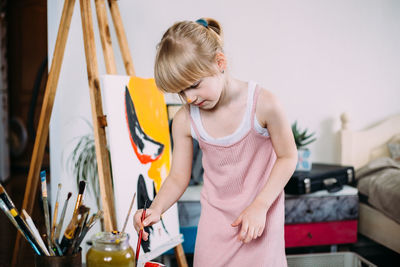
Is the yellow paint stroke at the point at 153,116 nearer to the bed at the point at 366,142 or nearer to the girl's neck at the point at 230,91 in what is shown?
the girl's neck at the point at 230,91

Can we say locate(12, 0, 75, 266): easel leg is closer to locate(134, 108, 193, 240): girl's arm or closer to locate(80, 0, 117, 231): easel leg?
locate(80, 0, 117, 231): easel leg

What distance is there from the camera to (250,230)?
881mm

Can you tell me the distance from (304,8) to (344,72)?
0.50 meters

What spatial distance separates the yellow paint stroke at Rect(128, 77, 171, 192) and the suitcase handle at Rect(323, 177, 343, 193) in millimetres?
977

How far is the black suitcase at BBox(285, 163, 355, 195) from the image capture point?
2153 mm

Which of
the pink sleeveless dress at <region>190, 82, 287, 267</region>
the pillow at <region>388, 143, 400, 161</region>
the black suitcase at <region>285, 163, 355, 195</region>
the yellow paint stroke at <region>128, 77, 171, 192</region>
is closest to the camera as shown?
the pink sleeveless dress at <region>190, 82, 287, 267</region>

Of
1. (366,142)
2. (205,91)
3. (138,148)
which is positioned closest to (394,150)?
(366,142)

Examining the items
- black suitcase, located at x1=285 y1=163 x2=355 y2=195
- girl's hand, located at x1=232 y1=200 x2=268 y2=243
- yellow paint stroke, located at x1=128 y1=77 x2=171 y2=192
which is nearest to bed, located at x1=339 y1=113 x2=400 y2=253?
black suitcase, located at x1=285 y1=163 x2=355 y2=195

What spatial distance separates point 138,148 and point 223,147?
0.59 metres

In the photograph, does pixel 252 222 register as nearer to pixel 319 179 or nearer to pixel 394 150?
pixel 319 179

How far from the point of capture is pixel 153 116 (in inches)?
68.9

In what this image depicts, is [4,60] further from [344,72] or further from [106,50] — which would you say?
[344,72]

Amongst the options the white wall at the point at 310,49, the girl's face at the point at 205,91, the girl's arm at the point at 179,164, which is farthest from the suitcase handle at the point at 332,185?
the girl's face at the point at 205,91

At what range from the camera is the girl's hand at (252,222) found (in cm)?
88
